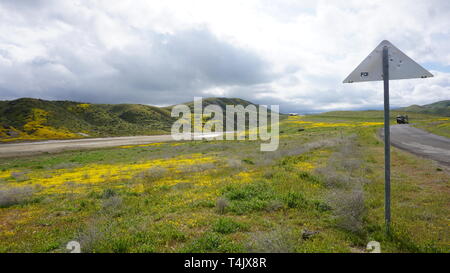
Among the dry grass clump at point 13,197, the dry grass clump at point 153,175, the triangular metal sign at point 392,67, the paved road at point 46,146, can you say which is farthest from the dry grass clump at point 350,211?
the paved road at point 46,146

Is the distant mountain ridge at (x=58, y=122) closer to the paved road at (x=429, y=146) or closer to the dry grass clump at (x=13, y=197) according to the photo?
the dry grass clump at (x=13, y=197)

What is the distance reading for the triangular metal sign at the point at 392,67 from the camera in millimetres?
4566

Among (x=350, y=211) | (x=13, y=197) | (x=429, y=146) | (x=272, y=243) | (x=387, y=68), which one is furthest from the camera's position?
(x=429, y=146)

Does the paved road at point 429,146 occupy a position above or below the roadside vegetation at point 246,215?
above

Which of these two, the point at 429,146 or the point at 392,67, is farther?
the point at 429,146

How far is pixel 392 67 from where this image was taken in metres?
4.68

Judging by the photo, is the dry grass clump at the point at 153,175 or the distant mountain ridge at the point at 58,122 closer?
the dry grass clump at the point at 153,175

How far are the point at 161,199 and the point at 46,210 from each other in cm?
470

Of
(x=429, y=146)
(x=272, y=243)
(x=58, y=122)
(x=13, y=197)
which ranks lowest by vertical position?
(x=13, y=197)

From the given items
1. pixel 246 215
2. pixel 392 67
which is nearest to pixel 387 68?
pixel 392 67

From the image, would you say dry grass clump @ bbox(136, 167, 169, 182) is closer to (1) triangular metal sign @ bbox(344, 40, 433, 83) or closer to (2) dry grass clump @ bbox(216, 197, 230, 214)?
(2) dry grass clump @ bbox(216, 197, 230, 214)

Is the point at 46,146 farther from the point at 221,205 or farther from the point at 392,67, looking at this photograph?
the point at 392,67

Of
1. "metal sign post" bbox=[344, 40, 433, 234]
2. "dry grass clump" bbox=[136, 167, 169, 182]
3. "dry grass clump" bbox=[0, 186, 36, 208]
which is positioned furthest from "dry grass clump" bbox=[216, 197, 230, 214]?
"dry grass clump" bbox=[0, 186, 36, 208]
